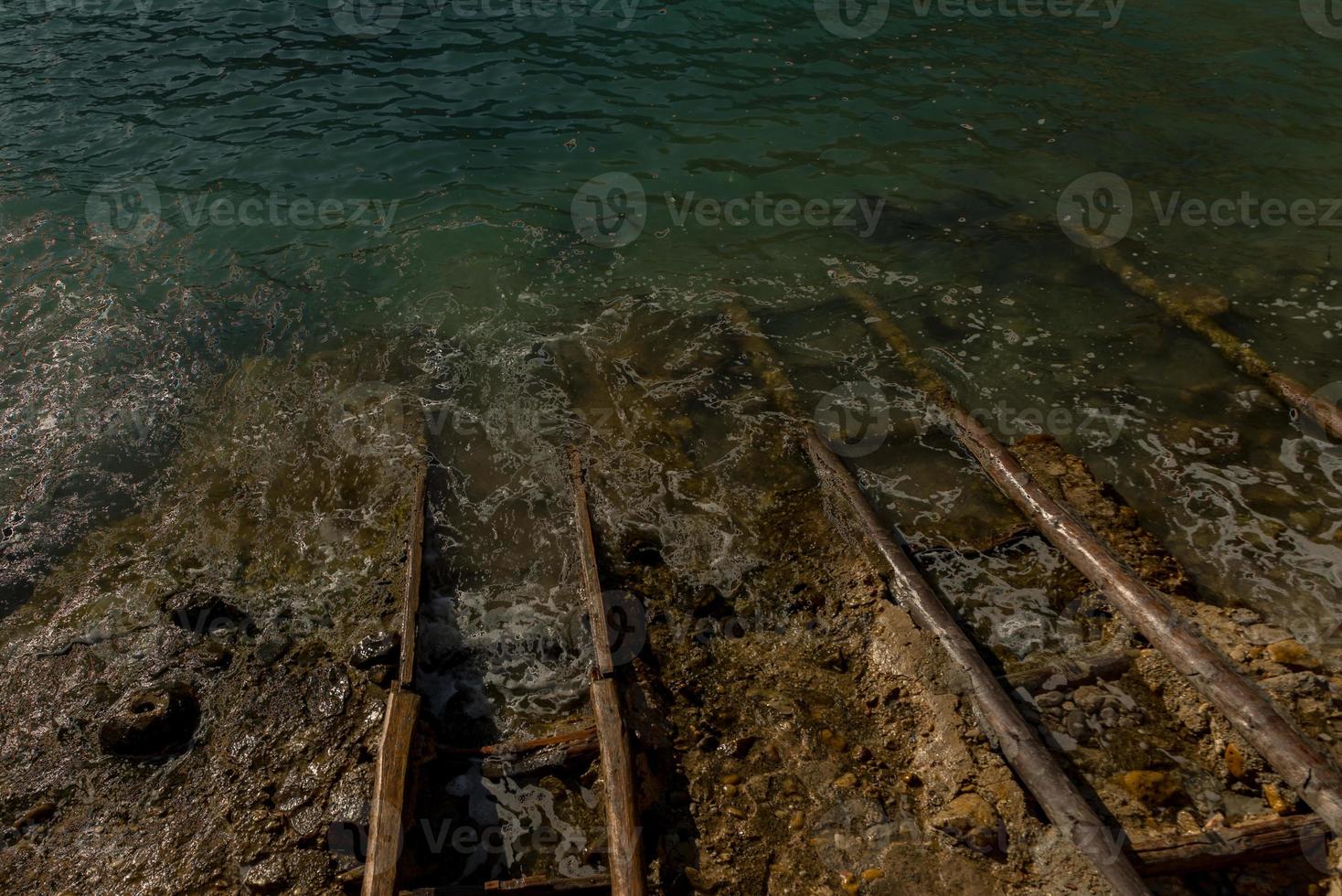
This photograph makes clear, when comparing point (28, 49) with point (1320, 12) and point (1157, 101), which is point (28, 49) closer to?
point (1157, 101)

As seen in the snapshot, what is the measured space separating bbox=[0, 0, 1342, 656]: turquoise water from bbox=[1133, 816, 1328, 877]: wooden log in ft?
7.99

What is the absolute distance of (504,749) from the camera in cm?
577

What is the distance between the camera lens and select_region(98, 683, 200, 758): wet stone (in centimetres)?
610

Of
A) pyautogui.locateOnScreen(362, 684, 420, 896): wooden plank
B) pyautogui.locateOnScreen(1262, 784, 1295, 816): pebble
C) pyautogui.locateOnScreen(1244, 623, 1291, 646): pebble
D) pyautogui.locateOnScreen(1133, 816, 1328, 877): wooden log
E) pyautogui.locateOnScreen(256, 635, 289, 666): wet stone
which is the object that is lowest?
pyautogui.locateOnScreen(256, 635, 289, 666): wet stone

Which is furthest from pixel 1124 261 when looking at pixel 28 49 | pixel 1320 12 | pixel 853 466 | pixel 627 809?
pixel 28 49

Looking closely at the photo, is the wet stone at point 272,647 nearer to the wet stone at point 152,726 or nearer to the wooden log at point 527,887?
the wet stone at point 152,726

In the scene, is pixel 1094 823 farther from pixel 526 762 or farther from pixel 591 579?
pixel 591 579

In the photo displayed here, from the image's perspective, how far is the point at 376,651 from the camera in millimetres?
6676

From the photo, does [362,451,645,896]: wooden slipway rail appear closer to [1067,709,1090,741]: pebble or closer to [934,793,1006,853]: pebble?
[934,793,1006,853]: pebble

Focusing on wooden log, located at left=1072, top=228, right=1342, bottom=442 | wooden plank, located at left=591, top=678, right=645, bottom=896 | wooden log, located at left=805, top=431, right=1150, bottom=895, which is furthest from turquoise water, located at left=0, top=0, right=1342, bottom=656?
wooden plank, located at left=591, top=678, right=645, bottom=896

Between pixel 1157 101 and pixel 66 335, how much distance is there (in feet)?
65.1

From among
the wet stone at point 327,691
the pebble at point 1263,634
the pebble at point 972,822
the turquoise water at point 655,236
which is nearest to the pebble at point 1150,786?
the pebble at point 972,822

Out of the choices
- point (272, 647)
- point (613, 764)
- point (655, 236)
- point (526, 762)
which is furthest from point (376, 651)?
point (655, 236)

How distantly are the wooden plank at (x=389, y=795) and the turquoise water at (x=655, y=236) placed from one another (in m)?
2.33
